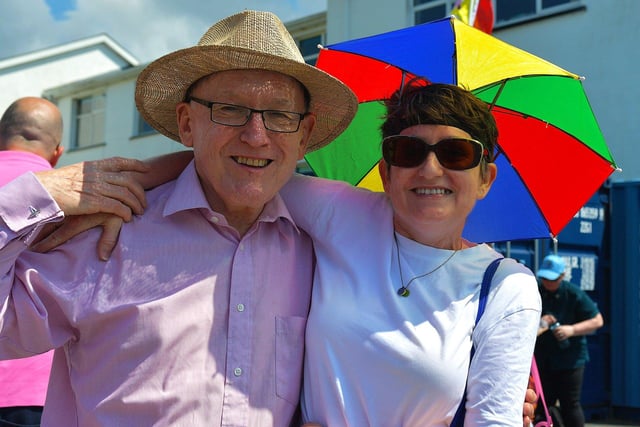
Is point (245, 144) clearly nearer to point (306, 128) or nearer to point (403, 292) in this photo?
point (306, 128)

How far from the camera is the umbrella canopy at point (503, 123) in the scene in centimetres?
284

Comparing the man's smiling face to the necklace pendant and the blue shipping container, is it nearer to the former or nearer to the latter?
the necklace pendant

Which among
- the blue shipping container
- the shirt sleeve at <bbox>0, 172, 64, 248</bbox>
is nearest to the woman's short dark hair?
the shirt sleeve at <bbox>0, 172, 64, 248</bbox>

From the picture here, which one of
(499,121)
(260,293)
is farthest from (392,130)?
(499,121)

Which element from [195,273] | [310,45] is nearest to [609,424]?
[195,273]

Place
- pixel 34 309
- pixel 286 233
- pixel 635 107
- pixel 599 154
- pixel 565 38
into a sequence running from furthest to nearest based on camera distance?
pixel 565 38, pixel 635 107, pixel 599 154, pixel 286 233, pixel 34 309

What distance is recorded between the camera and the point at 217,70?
208 centimetres

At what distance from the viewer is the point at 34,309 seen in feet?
6.18

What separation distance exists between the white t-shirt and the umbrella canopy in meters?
0.99

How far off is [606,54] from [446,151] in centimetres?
870

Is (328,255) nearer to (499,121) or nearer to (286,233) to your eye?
(286,233)

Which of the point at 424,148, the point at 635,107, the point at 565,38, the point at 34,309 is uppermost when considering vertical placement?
the point at 565,38

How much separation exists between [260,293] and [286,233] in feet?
0.78

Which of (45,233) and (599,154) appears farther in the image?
(599,154)
